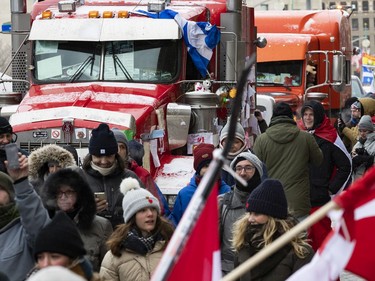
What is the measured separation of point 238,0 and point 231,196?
6.44 metres

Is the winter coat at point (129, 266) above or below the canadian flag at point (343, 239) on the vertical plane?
below

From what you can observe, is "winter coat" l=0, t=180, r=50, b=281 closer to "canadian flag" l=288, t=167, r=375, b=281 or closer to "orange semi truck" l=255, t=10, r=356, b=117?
"canadian flag" l=288, t=167, r=375, b=281

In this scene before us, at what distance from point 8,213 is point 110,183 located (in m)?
2.27

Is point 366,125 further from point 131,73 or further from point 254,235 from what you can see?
point 254,235

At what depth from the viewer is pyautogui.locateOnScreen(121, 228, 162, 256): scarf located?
688cm

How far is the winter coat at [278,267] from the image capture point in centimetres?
665

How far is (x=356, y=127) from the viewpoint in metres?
17.8

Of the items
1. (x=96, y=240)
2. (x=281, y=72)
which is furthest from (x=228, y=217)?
(x=281, y=72)

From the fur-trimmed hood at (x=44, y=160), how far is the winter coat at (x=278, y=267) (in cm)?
237

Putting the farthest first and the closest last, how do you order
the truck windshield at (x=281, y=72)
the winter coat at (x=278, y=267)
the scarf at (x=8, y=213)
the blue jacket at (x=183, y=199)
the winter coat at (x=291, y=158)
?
1. the truck windshield at (x=281, y=72)
2. the winter coat at (x=291, y=158)
3. the blue jacket at (x=183, y=199)
4. the winter coat at (x=278, y=267)
5. the scarf at (x=8, y=213)

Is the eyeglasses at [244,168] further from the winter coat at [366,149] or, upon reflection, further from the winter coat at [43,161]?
the winter coat at [366,149]

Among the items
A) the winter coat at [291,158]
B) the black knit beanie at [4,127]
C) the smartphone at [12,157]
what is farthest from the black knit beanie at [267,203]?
the winter coat at [291,158]

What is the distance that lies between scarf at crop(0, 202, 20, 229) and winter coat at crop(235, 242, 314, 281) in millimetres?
1250

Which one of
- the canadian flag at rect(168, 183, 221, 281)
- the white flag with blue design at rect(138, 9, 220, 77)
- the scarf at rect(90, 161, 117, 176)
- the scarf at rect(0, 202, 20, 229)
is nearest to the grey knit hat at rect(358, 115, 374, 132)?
the white flag with blue design at rect(138, 9, 220, 77)
